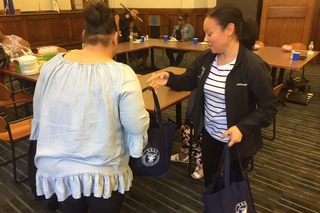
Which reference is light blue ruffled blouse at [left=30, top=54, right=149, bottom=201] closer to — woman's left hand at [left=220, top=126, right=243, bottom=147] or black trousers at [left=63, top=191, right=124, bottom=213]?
black trousers at [left=63, top=191, right=124, bottom=213]

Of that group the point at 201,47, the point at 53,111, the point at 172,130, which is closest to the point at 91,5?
the point at 53,111

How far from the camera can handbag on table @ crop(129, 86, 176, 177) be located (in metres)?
1.47

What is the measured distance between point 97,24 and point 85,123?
0.40 meters

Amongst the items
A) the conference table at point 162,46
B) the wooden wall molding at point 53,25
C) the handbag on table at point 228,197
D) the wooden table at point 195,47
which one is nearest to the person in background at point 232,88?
the handbag on table at point 228,197

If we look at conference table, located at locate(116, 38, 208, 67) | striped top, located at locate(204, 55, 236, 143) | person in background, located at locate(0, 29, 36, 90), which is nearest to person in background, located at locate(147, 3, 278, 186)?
striped top, located at locate(204, 55, 236, 143)

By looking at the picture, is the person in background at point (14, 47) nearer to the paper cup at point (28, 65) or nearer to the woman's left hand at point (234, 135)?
the paper cup at point (28, 65)

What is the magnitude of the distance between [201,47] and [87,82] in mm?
4032

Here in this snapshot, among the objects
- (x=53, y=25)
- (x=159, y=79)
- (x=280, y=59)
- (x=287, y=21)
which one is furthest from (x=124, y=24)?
(x=159, y=79)

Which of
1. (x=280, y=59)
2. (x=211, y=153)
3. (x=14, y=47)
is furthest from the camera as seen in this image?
(x=14, y=47)

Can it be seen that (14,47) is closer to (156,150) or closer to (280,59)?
(156,150)

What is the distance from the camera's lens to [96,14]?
108cm

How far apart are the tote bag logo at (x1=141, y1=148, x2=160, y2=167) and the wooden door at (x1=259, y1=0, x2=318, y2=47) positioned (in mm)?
5896

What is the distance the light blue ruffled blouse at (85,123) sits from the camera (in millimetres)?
1057

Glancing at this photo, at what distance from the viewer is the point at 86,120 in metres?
1.07
